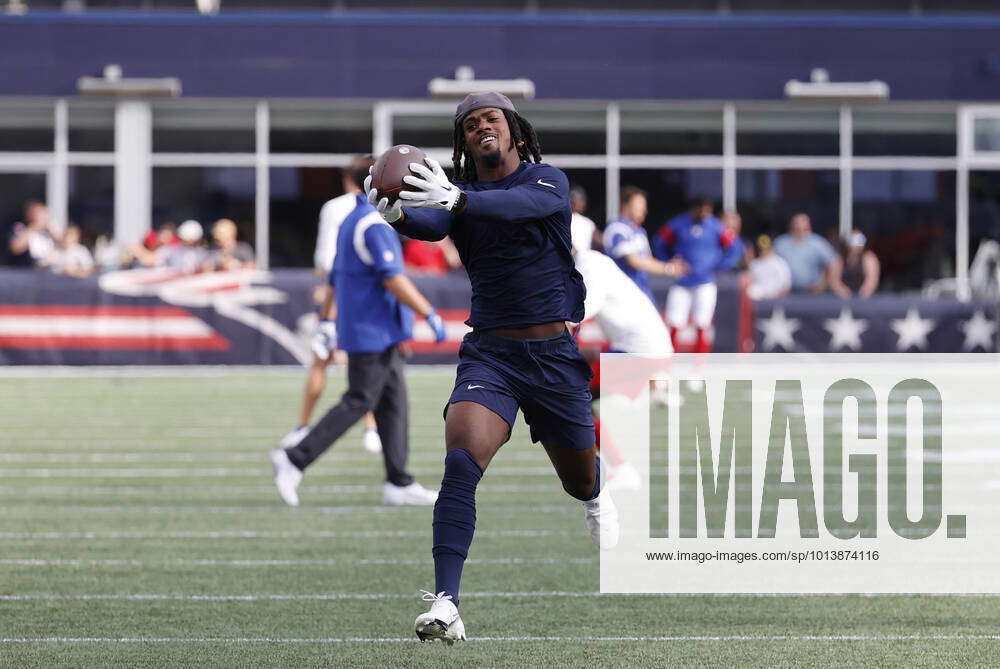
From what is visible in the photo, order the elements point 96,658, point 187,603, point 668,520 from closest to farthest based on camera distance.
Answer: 1. point 96,658
2. point 187,603
3. point 668,520

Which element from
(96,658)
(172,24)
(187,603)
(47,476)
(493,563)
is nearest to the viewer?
(96,658)

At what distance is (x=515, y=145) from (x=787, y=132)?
25.0 m

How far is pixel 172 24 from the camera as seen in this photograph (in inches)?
1173

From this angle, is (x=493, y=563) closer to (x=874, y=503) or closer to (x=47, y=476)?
(x=874, y=503)

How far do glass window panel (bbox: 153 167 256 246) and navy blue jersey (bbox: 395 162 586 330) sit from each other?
24.4m

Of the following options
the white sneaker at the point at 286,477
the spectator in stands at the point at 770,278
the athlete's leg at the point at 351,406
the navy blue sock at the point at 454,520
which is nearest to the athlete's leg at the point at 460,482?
the navy blue sock at the point at 454,520

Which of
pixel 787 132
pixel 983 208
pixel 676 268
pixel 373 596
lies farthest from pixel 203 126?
pixel 373 596

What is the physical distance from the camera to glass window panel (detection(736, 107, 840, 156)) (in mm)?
30828

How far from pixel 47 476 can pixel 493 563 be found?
15.2 ft

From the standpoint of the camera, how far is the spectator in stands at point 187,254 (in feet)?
78.6

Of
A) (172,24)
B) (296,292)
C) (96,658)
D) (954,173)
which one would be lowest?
(96,658)

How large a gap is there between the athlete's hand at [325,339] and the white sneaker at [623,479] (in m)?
2.23

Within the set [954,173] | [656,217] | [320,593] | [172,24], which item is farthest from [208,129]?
[320,593]

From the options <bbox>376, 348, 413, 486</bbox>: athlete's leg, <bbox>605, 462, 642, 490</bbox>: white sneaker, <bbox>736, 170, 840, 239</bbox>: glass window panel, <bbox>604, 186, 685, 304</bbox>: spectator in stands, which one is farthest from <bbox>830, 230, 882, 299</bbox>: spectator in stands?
<bbox>376, 348, 413, 486</bbox>: athlete's leg
